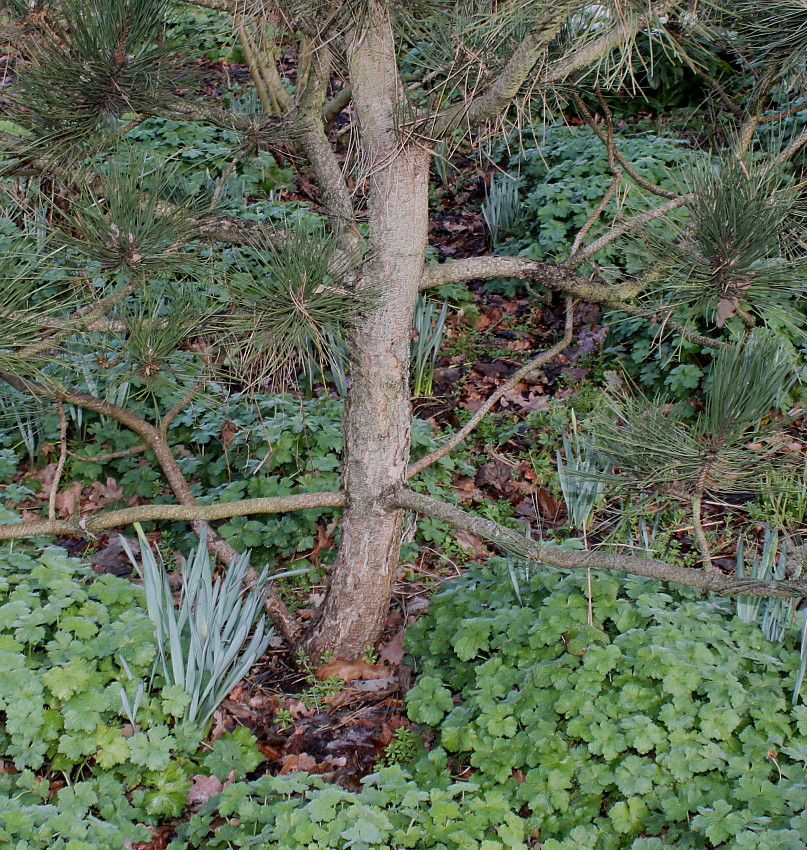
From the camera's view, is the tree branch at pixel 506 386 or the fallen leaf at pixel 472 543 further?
the fallen leaf at pixel 472 543

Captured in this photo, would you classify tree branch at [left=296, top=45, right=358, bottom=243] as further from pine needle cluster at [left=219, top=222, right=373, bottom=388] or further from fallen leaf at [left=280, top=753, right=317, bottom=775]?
fallen leaf at [left=280, top=753, right=317, bottom=775]

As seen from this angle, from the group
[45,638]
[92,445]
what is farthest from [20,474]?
[45,638]

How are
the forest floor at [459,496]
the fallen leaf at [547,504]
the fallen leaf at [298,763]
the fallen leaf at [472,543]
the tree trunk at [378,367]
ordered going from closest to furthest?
the tree trunk at [378,367]
the fallen leaf at [298,763]
the forest floor at [459,496]
the fallen leaf at [472,543]
the fallen leaf at [547,504]

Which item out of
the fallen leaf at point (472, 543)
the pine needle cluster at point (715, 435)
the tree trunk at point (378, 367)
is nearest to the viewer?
the pine needle cluster at point (715, 435)

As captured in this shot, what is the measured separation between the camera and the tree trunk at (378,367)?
6.31ft

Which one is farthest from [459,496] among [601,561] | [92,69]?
[92,69]

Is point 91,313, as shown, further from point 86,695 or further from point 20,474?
point 20,474

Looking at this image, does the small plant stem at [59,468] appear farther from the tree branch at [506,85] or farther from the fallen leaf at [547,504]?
the fallen leaf at [547,504]

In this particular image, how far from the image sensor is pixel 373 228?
206cm

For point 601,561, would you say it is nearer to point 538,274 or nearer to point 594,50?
point 538,274

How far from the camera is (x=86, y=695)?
6.91 ft

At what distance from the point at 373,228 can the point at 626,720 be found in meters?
1.44

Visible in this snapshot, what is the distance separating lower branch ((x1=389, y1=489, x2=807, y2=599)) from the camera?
1.55 m

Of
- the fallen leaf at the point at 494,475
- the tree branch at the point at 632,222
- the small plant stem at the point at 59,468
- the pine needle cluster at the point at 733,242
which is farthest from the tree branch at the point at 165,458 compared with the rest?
the pine needle cluster at the point at 733,242
